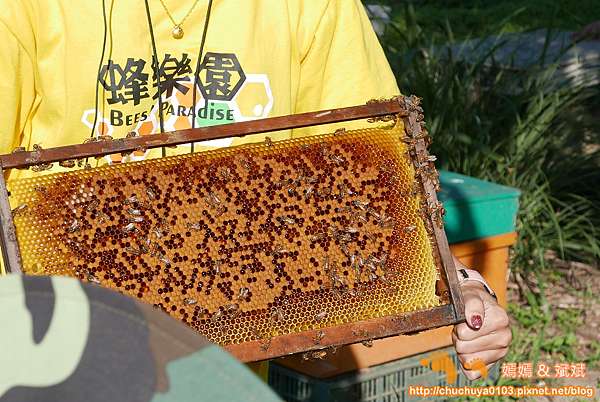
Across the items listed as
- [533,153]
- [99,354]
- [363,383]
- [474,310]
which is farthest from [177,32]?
[533,153]

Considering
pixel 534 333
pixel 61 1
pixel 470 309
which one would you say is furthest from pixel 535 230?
pixel 61 1

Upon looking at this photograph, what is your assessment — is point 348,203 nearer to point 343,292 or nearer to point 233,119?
point 343,292

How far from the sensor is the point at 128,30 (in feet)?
6.35

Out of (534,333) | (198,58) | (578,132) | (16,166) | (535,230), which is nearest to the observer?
(16,166)

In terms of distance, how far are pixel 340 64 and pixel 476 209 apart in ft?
5.51

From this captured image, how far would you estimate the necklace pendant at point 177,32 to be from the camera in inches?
78.5

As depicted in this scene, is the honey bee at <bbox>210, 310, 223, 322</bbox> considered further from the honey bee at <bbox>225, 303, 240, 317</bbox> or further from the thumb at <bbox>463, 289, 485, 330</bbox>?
the thumb at <bbox>463, 289, 485, 330</bbox>

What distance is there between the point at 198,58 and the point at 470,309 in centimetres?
77

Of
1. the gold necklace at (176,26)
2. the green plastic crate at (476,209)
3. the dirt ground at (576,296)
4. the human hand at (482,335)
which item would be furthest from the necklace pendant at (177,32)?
the dirt ground at (576,296)

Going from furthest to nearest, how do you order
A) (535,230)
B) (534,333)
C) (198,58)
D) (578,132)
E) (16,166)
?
(578,132) → (535,230) → (534,333) → (198,58) → (16,166)

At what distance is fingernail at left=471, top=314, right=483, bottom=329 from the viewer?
193cm

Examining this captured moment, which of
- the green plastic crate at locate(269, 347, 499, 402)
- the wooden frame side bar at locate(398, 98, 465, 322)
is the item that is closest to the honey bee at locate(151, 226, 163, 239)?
the wooden frame side bar at locate(398, 98, 465, 322)

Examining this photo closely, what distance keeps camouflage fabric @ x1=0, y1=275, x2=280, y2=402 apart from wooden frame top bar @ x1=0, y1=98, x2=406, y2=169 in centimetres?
68

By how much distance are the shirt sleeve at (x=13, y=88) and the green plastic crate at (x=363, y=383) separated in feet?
6.22
